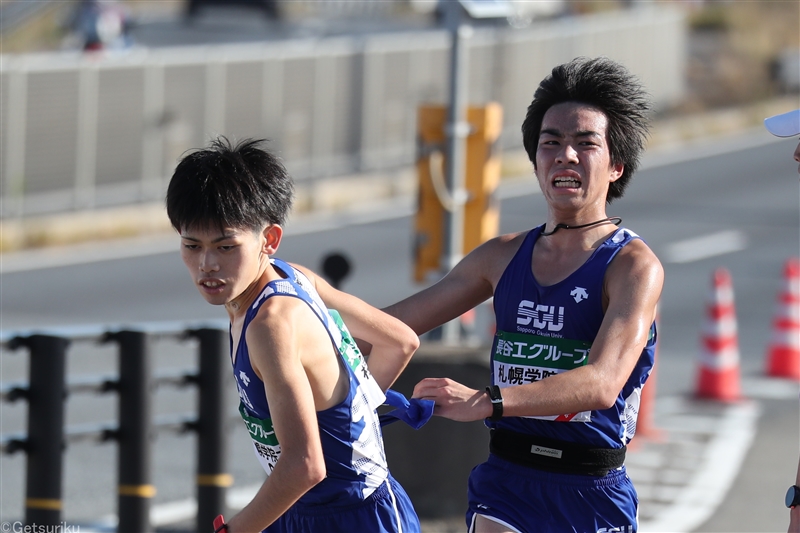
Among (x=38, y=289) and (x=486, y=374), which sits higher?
(x=38, y=289)

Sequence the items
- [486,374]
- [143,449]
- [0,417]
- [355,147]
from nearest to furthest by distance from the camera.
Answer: [143,449] < [486,374] < [0,417] < [355,147]

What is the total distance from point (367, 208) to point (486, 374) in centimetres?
1485

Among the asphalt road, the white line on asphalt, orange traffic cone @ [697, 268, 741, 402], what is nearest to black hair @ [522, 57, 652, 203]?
the asphalt road

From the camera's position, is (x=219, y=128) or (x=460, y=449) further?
(x=219, y=128)

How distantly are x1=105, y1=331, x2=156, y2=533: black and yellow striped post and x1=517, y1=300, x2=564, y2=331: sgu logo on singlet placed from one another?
313 centimetres

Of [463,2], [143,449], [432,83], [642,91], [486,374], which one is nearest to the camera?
[642,91]

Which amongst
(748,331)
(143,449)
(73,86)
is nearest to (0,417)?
(143,449)

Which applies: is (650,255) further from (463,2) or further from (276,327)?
(463,2)

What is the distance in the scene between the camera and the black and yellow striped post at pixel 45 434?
242 inches

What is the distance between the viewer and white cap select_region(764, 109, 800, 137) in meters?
3.87

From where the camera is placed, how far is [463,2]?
309 inches

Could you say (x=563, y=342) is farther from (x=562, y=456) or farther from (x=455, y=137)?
(x=455, y=137)

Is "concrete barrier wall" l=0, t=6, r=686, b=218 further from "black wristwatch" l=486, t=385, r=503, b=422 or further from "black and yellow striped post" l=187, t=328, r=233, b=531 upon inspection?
"black wristwatch" l=486, t=385, r=503, b=422

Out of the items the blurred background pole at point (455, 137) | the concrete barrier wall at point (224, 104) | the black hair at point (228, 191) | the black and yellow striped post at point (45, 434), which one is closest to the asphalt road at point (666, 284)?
the black and yellow striped post at point (45, 434)
